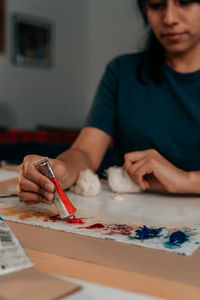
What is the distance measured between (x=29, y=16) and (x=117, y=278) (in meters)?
3.74

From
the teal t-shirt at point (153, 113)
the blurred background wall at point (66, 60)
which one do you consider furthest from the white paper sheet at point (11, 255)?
the blurred background wall at point (66, 60)

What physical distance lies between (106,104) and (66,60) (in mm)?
3332

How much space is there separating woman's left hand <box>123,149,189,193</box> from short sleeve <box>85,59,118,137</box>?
0.28 meters

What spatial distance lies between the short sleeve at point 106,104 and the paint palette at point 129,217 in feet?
1.10

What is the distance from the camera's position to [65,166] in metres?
0.88

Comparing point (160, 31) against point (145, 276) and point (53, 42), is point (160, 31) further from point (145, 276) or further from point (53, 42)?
point (53, 42)

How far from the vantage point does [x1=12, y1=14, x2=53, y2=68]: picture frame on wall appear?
3.75 m

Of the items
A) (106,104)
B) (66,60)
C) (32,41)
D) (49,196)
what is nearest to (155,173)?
(49,196)

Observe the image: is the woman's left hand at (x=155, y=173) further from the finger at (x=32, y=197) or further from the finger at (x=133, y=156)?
the finger at (x=32, y=197)

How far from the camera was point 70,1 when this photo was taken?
436cm

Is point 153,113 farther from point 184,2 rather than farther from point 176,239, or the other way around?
point 176,239

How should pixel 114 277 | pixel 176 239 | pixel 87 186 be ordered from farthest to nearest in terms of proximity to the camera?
pixel 87 186 < pixel 176 239 < pixel 114 277

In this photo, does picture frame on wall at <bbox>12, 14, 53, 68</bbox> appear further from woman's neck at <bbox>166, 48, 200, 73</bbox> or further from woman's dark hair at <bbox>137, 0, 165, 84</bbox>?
Answer: woman's neck at <bbox>166, 48, 200, 73</bbox>

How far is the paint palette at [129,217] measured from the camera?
22.4 inches
